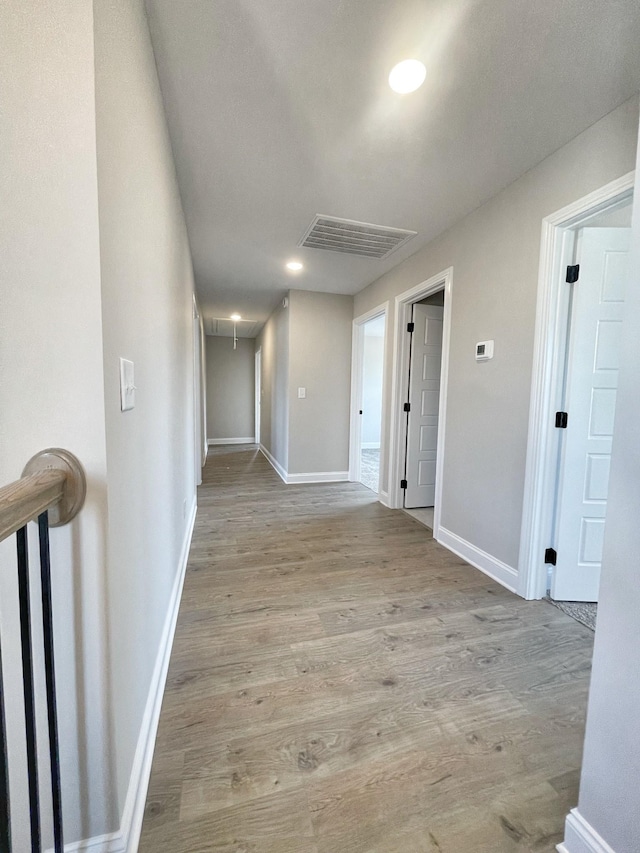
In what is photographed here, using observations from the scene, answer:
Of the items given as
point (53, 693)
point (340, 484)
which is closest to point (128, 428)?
point (53, 693)

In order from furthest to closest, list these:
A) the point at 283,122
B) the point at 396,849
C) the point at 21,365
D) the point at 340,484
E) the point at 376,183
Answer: the point at 340,484 < the point at 376,183 < the point at 283,122 < the point at 396,849 < the point at 21,365

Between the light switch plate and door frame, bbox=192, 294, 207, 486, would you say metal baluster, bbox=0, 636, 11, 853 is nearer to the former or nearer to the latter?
the light switch plate

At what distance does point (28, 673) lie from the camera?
0.62 metres

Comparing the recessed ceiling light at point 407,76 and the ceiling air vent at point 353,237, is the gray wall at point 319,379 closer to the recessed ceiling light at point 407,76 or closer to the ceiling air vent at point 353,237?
the ceiling air vent at point 353,237

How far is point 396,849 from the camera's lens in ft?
2.90

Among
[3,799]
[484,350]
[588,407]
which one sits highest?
[484,350]

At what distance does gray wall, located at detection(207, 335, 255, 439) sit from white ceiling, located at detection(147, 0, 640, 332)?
17.4ft

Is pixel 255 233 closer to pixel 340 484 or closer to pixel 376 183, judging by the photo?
pixel 376 183

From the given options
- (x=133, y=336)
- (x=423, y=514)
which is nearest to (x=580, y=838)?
(x=133, y=336)

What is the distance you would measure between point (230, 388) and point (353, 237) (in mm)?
5428

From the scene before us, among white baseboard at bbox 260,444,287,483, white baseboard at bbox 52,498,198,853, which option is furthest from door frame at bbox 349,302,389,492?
white baseboard at bbox 52,498,198,853

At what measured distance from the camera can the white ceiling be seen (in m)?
1.18

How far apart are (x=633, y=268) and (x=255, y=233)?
2.65 meters

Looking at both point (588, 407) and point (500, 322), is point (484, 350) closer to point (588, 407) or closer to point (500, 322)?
point (500, 322)
